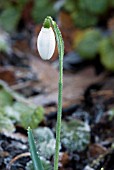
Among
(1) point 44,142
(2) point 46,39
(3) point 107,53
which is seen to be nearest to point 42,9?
(3) point 107,53

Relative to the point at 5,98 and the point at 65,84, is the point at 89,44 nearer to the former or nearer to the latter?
the point at 65,84

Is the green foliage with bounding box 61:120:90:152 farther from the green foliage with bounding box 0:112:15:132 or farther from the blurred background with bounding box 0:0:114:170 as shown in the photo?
the green foliage with bounding box 0:112:15:132

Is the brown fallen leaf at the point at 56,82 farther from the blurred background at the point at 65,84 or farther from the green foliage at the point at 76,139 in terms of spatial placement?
the green foliage at the point at 76,139

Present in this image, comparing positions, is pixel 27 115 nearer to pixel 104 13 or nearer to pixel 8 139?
pixel 8 139

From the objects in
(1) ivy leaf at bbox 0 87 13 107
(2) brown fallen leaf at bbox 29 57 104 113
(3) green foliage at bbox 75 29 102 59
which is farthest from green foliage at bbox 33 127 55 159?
(3) green foliage at bbox 75 29 102 59

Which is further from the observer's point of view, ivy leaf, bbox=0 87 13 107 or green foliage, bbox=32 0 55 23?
green foliage, bbox=32 0 55 23

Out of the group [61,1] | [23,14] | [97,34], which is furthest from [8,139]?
[23,14]

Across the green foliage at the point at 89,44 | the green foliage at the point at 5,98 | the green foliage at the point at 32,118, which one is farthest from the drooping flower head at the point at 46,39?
the green foliage at the point at 89,44

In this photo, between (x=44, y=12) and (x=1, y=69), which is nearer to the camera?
(x=1, y=69)
